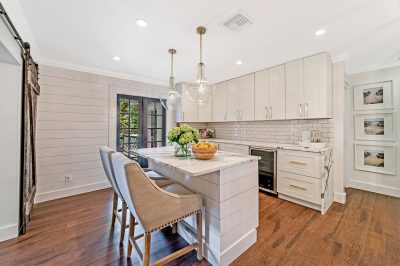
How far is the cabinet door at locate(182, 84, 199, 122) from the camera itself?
4.46m

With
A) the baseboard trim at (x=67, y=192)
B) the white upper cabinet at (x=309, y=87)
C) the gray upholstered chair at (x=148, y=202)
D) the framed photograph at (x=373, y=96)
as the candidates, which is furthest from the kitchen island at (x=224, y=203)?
the framed photograph at (x=373, y=96)

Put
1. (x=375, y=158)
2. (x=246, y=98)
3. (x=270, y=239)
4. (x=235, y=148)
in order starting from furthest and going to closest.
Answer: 1. (x=246, y=98)
2. (x=235, y=148)
3. (x=375, y=158)
4. (x=270, y=239)

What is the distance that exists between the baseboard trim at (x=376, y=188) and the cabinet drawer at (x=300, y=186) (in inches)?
67.2

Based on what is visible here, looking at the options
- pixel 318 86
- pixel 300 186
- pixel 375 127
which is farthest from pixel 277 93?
pixel 375 127

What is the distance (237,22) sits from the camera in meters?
1.95

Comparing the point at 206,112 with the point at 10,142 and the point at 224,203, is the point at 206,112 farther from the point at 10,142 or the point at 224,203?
the point at 10,142

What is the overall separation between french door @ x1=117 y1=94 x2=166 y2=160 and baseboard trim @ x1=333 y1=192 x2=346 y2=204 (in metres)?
3.67

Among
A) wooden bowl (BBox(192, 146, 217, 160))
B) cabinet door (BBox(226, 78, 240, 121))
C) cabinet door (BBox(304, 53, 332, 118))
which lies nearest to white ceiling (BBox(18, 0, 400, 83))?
cabinet door (BBox(304, 53, 332, 118))

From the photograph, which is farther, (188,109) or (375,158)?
(188,109)

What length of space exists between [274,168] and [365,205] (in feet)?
4.83

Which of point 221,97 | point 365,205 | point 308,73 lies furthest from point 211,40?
point 365,205

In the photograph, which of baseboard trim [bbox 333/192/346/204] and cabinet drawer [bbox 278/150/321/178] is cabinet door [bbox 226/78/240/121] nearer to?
cabinet drawer [bbox 278/150/321/178]

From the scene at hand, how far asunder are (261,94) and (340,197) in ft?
7.46

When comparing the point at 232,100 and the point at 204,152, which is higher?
the point at 232,100
